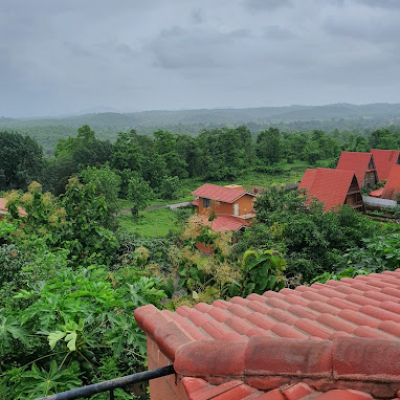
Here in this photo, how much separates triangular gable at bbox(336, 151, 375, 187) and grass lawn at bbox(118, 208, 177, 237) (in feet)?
39.3

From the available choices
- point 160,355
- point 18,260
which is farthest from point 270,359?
point 18,260

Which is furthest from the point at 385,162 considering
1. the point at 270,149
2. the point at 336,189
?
the point at 270,149

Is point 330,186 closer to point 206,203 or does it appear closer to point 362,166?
point 362,166

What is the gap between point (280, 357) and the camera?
4.77 ft

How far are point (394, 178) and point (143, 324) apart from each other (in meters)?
23.4

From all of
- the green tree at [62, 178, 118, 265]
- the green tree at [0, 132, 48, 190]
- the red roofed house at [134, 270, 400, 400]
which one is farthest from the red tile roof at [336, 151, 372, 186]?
the red roofed house at [134, 270, 400, 400]

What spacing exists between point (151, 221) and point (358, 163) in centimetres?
1428

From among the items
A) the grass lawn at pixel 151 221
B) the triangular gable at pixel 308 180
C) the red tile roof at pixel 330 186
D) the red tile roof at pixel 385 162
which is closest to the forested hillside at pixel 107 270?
the red tile roof at pixel 330 186

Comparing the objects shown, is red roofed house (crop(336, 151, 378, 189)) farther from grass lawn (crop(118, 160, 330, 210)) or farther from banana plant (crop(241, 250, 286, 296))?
banana plant (crop(241, 250, 286, 296))

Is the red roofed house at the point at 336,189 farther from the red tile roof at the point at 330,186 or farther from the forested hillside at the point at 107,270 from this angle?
the forested hillside at the point at 107,270

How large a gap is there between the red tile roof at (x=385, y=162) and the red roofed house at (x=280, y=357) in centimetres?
2725

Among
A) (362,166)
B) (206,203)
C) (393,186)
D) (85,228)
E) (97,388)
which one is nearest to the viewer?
(97,388)

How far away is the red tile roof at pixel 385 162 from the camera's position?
89.3 ft

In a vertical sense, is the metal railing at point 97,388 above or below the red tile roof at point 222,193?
above
